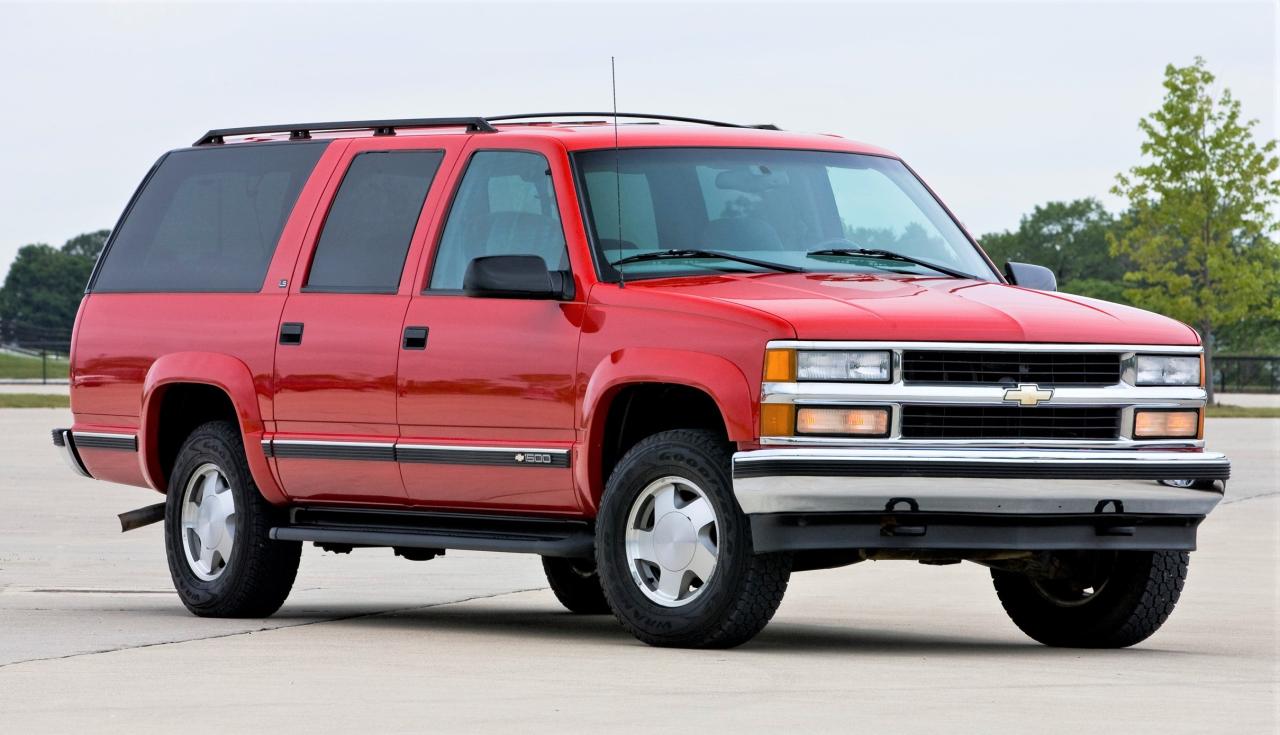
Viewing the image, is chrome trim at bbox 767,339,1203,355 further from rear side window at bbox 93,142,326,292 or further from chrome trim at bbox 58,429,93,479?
chrome trim at bbox 58,429,93,479

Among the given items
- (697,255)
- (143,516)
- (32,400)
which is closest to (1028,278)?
(697,255)

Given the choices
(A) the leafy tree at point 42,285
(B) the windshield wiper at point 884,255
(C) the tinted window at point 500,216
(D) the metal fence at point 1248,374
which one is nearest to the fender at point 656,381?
(C) the tinted window at point 500,216

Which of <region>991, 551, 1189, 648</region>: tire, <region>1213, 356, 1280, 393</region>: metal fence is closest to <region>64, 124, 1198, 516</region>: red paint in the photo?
<region>991, 551, 1189, 648</region>: tire

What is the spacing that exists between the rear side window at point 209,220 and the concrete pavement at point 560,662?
1533 millimetres

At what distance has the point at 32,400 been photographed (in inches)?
1700

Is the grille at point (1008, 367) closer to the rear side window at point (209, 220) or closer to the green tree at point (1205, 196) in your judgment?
the rear side window at point (209, 220)

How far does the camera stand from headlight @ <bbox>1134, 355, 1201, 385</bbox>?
8.94 m

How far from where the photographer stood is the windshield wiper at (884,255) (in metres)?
9.69

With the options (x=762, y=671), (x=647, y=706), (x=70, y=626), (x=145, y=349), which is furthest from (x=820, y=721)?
(x=145, y=349)

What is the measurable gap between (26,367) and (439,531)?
5408 centimetres

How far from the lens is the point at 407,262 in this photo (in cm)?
1013

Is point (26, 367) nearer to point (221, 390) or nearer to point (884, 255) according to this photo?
point (221, 390)

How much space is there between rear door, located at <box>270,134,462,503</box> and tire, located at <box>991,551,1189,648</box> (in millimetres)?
2611

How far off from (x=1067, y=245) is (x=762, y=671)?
105 m
